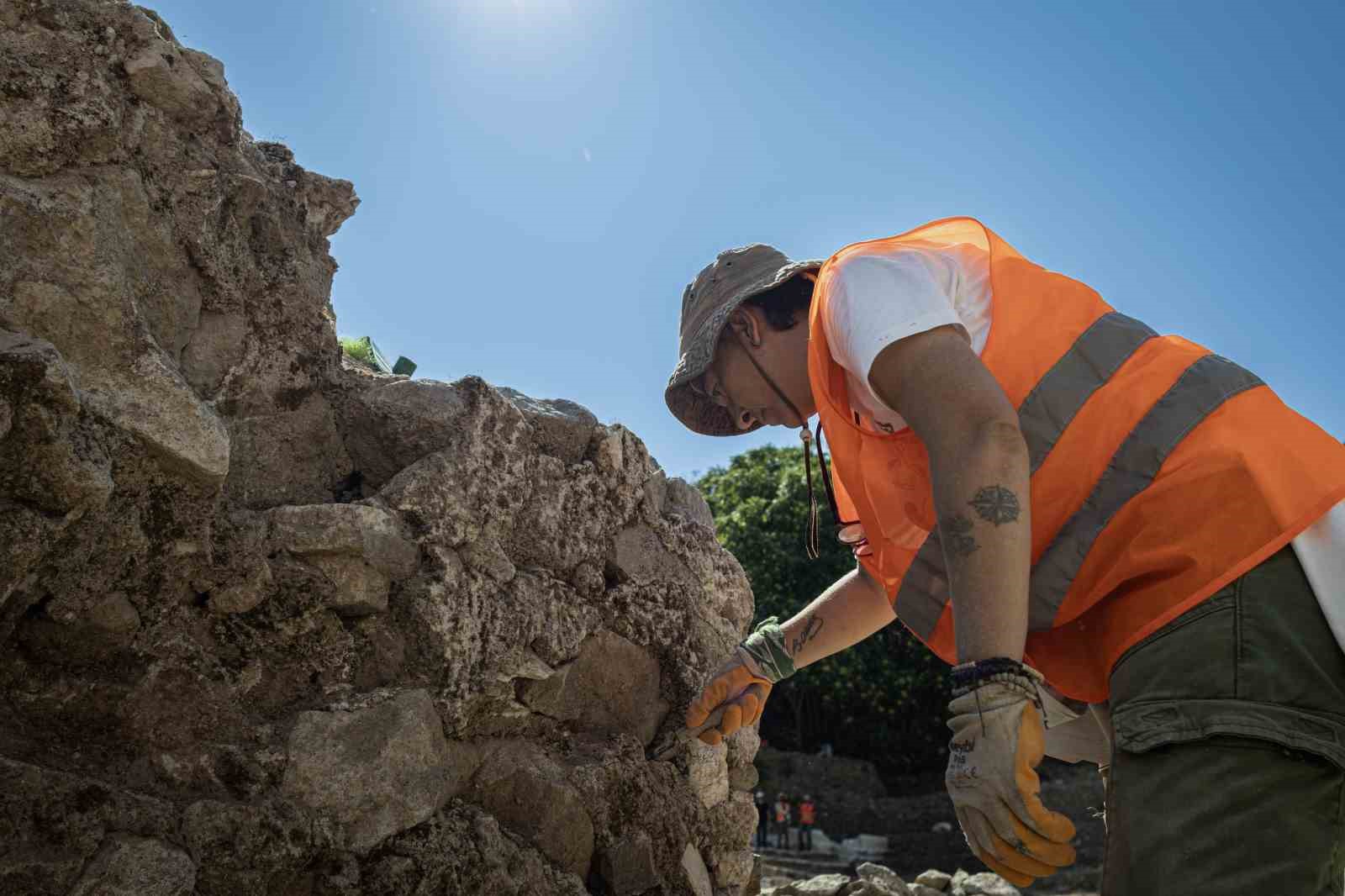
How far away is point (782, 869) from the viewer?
Result: 33.7 ft

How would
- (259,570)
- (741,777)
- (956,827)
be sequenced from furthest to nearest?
(956,827), (741,777), (259,570)

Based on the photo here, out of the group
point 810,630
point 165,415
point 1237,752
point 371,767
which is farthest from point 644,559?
point 1237,752

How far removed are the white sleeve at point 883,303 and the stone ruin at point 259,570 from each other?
1.09m

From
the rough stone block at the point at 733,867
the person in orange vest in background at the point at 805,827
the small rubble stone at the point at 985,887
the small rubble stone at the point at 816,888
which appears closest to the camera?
the rough stone block at the point at 733,867

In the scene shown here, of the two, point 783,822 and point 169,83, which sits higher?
point 783,822

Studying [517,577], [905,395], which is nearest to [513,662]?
[517,577]

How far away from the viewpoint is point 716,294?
224 cm

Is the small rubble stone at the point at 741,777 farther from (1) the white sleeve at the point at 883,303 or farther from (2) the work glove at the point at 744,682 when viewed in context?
(1) the white sleeve at the point at 883,303

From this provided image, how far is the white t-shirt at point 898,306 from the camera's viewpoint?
5.07ft

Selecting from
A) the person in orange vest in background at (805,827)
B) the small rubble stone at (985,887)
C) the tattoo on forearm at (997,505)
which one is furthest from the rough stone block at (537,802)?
the person in orange vest in background at (805,827)

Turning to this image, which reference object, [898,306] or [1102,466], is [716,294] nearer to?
[898,306]

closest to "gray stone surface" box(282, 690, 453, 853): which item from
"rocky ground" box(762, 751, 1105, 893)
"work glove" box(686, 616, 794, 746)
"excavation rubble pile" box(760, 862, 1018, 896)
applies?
"work glove" box(686, 616, 794, 746)

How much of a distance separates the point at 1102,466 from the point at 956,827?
1477 centimetres

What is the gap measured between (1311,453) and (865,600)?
3.89ft
